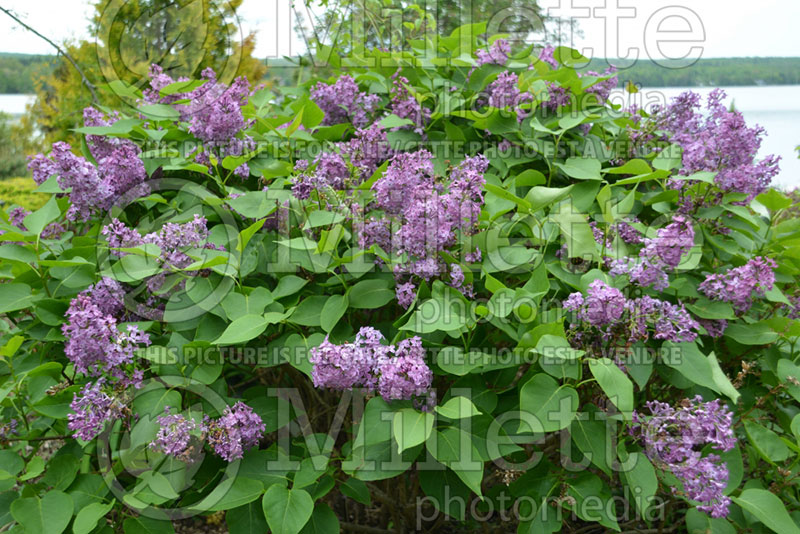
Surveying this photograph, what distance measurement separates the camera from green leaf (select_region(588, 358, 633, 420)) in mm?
1590

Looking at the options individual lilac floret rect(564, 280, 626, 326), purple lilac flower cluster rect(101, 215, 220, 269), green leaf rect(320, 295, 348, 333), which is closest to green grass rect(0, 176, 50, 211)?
purple lilac flower cluster rect(101, 215, 220, 269)

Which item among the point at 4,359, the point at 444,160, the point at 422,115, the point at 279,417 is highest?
the point at 422,115

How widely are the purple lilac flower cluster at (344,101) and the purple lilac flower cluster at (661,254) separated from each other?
4.47ft

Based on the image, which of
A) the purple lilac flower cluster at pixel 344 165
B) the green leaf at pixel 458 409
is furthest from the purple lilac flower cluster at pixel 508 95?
the green leaf at pixel 458 409

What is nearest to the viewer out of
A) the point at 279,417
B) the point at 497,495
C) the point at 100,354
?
the point at 100,354

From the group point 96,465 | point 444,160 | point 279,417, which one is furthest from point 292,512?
point 444,160

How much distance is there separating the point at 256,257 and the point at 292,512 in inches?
31.7

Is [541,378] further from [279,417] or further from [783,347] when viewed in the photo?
[783,347]

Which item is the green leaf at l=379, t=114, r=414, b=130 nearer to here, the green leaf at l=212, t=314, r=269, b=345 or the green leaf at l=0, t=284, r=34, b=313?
the green leaf at l=212, t=314, r=269, b=345

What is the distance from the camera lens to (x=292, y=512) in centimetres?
170

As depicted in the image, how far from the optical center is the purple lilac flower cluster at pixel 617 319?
5.72 feet

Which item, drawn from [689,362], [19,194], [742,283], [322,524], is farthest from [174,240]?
[19,194]

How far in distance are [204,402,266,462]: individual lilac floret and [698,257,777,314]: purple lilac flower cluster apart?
1.52 m

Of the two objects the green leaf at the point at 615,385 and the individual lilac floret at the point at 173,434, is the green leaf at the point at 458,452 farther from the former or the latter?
the individual lilac floret at the point at 173,434
